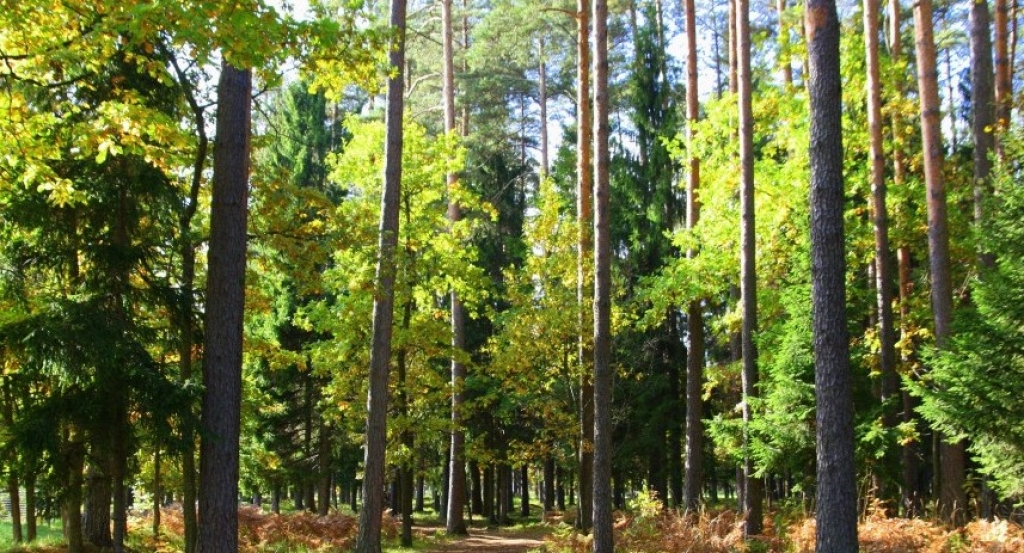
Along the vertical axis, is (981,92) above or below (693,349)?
above

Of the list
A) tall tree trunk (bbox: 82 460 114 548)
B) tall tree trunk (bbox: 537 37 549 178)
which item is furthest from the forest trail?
tall tree trunk (bbox: 537 37 549 178)

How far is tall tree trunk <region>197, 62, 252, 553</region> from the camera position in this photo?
8.37 metres

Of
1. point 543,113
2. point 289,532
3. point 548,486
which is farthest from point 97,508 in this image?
point 543,113

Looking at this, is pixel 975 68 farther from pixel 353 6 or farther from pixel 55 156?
pixel 55 156

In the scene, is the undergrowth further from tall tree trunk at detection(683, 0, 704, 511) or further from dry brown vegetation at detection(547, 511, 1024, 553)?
tall tree trunk at detection(683, 0, 704, 511)

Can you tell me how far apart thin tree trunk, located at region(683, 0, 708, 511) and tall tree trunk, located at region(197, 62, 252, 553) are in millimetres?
9088

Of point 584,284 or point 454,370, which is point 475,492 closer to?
point 454,370

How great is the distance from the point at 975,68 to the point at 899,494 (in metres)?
7.76

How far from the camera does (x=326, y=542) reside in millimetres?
16531

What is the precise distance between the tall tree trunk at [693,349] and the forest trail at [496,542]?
3495mm

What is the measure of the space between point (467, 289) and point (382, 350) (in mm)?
4083

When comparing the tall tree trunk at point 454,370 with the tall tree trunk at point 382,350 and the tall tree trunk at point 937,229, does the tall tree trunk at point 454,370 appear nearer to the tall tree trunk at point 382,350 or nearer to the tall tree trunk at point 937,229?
the tall tree trunk at point 382,350

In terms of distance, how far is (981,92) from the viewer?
41.7ft

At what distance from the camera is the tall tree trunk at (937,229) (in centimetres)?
1216
